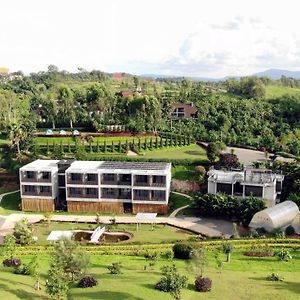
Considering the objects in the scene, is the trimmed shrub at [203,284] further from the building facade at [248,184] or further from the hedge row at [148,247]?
the building facade at [248,184]

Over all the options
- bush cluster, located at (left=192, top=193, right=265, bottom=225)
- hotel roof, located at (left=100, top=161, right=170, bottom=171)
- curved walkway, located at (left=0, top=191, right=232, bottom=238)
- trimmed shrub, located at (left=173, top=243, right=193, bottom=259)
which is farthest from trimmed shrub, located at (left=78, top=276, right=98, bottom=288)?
hotel roof, located at (left=100, top=161, right=170, bottom=171)

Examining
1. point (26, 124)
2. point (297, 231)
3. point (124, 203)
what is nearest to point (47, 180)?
point (124, 203)

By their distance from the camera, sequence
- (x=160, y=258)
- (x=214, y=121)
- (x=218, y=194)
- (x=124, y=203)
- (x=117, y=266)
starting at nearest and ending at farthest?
(x=117, y=266), (x=160, y=258), (x=218, y=194), (x=124, y=203), (x=214, y=121)

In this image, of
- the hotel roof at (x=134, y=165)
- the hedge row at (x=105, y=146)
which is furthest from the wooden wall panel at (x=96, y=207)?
the hedge row at (x=105, y=146)

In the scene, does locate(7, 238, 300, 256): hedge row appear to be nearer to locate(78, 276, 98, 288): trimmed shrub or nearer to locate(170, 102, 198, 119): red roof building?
locate(78, 276, 98, 288): trimmed shrub

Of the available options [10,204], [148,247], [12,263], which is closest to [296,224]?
[148,247]

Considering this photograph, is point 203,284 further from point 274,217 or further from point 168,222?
point 168,222

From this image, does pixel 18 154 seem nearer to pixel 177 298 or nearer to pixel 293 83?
pixel 177 298
